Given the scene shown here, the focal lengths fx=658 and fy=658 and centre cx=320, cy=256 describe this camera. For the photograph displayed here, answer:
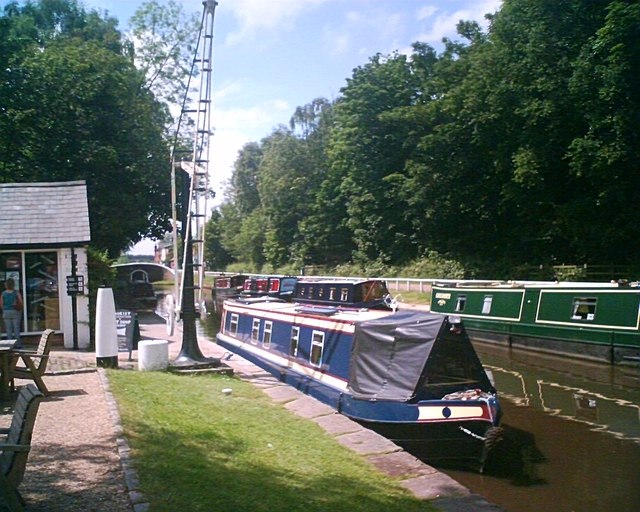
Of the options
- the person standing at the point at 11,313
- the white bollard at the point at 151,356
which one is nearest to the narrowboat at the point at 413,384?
the white bollard at the point at 151,356

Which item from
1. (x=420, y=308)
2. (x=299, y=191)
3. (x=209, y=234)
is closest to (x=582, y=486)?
(x=420, y=308)

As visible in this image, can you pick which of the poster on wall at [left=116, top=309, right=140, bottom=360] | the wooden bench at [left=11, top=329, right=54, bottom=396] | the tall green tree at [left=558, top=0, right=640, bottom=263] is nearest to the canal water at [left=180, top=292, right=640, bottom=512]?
the wooden bench at [left=11, top=329, right=54, bottom=396]

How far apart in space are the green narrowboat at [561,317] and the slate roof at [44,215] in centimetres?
1377

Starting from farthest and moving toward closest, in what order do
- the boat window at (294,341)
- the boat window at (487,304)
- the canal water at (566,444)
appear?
the boat window at (487,304) → the boat window at (294,341) → the canal water at (566,444)

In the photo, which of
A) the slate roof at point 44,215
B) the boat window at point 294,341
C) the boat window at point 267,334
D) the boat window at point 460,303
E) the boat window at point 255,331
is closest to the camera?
the boat window at point 294,341

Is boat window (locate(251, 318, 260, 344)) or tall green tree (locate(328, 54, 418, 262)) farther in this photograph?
tall green tree (locate(328, 54, 418, 262))

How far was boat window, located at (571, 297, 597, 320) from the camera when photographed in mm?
19172

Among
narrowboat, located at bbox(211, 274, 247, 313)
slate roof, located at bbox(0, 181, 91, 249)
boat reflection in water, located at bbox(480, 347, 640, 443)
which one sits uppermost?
slate roof, located at bbox(0, 181, 91, 249)

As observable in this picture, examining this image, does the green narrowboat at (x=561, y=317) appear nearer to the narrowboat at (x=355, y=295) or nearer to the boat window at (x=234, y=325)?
the narrowboat at (x=355, y=295)

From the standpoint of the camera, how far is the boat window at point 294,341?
46.0 feet

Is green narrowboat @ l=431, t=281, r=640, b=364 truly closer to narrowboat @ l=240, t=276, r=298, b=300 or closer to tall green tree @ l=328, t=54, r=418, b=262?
narrowboat @ l=240, t=276, r=298, b=300

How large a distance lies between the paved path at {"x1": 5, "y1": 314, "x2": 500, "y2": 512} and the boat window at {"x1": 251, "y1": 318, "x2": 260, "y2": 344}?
6.26 meters

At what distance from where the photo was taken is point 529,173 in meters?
31.8

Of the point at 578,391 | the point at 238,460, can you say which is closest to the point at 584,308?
the point at 578,391
